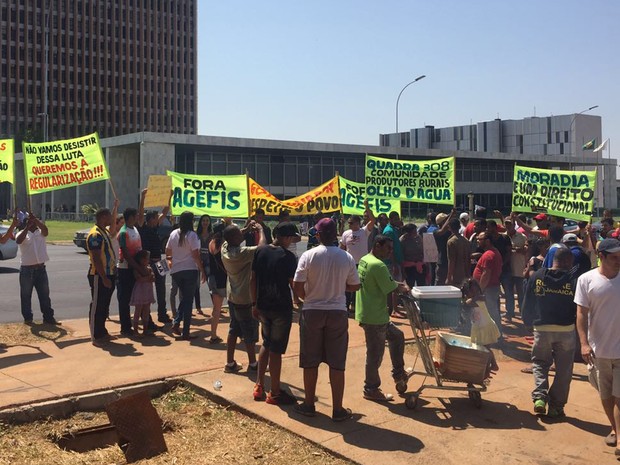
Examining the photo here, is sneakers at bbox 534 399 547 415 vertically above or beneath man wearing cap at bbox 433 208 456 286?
beneath

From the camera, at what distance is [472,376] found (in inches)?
252

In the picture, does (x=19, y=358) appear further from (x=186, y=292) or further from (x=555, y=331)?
(x=555, y=331)

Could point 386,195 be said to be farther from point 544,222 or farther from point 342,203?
point 544,222

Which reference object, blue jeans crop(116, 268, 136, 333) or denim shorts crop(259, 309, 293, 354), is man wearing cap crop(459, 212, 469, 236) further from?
denim shorts crop(259, 309, 293, 354)

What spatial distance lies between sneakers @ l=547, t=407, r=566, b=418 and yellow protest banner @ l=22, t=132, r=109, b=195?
27.0ft

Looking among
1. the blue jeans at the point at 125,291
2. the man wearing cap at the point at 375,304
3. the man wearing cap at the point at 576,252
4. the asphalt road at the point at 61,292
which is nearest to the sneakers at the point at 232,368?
the man wearing cap at the point at 375,304

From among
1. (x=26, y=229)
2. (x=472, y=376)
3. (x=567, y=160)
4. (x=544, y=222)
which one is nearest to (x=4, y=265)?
(x=26, y=229)

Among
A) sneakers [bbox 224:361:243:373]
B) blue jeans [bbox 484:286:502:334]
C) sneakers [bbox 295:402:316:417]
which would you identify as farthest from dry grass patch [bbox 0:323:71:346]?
blue jeans [bbox 484:286:502:334]

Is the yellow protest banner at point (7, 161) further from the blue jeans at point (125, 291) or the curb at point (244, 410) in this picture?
the curb at point (244, 410)

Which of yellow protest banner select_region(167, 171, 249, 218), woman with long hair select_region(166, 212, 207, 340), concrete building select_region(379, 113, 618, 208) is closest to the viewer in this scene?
woman with long hair select_region(166, 212, 207, 340)

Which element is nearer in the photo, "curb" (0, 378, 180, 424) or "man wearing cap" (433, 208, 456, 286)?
"curb" (0, 378, 180, 424)

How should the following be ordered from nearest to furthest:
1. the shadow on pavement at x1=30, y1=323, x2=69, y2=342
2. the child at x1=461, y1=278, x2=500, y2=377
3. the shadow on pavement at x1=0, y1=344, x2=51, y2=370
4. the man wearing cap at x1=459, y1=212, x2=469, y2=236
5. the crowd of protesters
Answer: the crowd of protesters, the child at x1=461, y1=278, x2=500, y2=377, the shadow on pavement at x1=0, y1=344, x2=51, y2=370, the shadow on pavement at x1=30, y1=323, x2=69, y2=342, the man wearing cap at x1=459, y1=212, x2=469, y2=236

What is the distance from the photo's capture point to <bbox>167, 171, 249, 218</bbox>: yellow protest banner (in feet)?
39.5

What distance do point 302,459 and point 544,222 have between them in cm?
927
